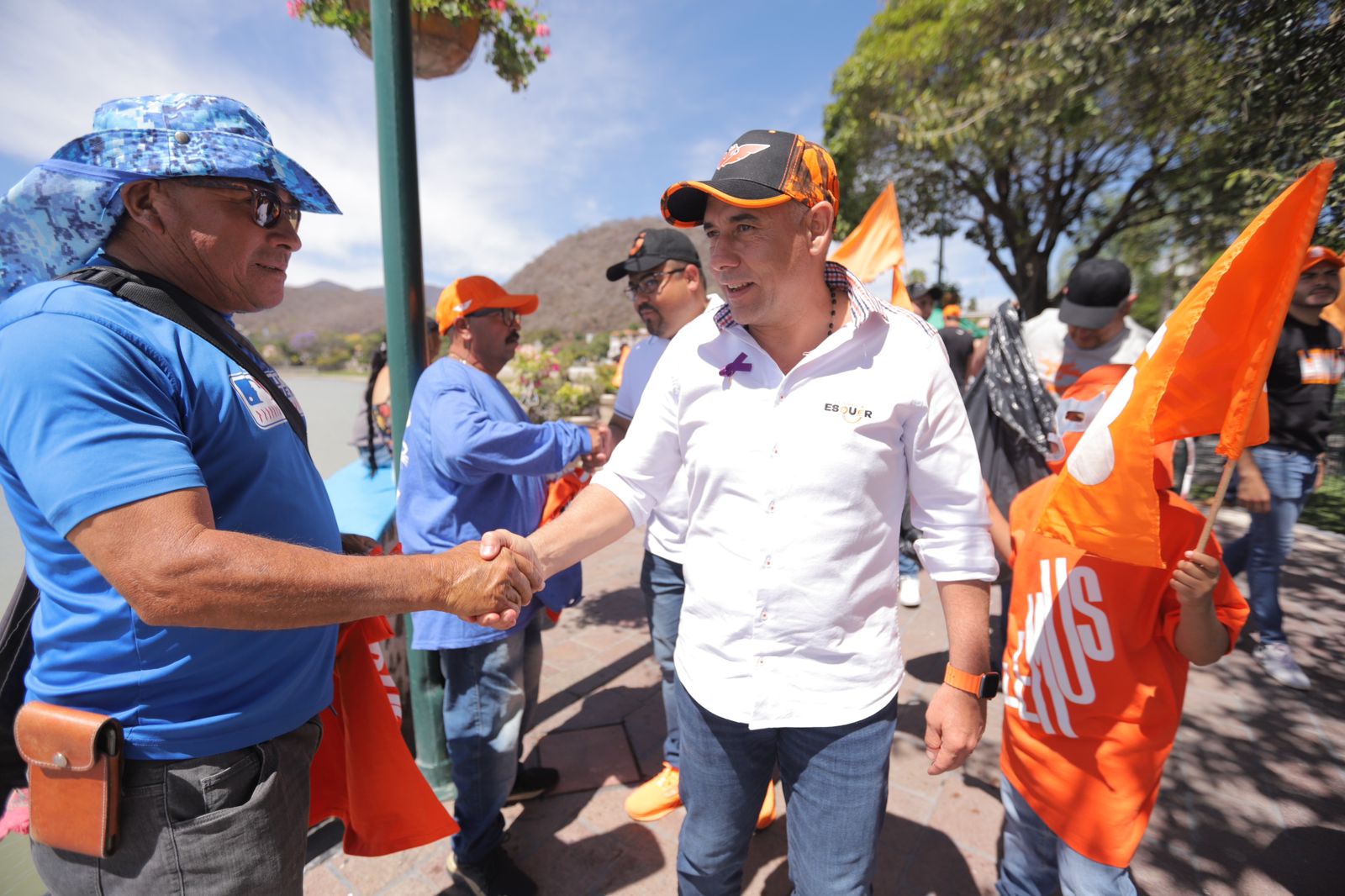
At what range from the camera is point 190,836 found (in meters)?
1.26

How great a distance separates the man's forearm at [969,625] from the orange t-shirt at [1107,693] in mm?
388

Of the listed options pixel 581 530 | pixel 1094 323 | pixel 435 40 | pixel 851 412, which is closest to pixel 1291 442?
pixel 1094 323

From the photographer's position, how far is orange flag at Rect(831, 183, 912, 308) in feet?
12.9

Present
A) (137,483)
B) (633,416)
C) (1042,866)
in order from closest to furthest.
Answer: (137,483), (1042,866), (633,416)

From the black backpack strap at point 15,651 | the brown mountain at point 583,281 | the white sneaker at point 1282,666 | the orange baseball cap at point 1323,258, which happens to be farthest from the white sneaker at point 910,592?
the brown mountain at point 583,281

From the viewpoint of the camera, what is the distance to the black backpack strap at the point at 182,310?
1.23 metres

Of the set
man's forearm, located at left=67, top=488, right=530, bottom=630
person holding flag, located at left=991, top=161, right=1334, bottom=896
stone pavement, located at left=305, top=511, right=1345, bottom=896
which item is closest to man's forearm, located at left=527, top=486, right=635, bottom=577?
man's forearm, located at left=67, top=488, right=530, bottom=630

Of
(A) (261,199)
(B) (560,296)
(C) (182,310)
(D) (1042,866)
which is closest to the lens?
(C) (182,310)

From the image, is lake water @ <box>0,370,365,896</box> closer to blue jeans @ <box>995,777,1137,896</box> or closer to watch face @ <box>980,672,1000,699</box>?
watch face @ <box>980,672,1000,699</box>

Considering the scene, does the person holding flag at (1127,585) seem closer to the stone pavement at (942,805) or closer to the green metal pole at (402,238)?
the stone pavement at (942,805)

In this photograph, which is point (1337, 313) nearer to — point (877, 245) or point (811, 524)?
point (877, 245)

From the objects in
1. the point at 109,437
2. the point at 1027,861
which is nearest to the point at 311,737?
the point at 109,437

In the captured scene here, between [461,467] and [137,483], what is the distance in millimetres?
1203

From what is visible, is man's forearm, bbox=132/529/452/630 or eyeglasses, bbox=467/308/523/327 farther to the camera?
eyeglasses, bbox=467/308/523/327
